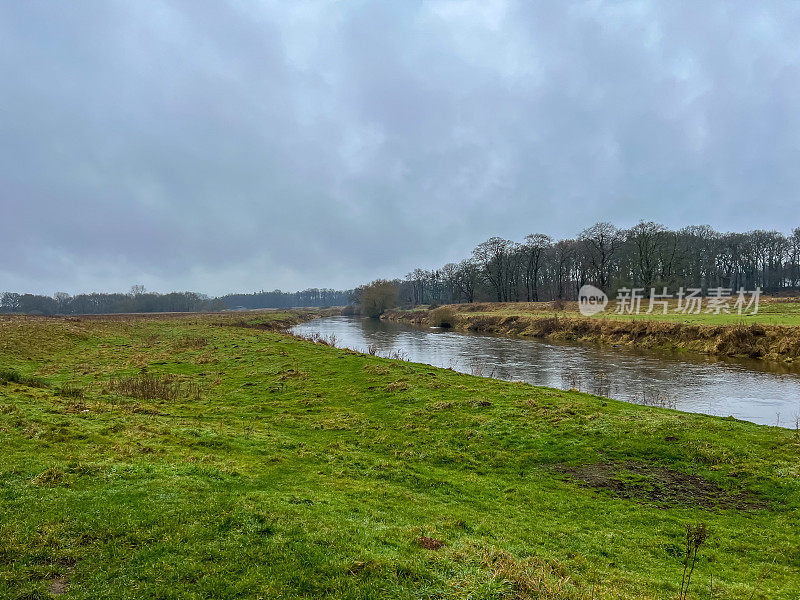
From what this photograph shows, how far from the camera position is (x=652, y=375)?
2555 centimetres

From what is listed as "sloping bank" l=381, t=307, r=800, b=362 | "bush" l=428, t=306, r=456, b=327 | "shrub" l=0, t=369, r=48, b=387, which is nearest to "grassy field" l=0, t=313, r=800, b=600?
"shrub" l=0, t=369, r=48, b=387

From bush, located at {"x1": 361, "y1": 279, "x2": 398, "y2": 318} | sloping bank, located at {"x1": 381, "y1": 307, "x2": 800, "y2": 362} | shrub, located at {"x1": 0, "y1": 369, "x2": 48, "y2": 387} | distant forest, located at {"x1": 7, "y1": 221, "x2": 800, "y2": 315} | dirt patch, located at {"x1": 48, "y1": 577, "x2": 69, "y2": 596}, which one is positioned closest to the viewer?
dirt patch, located at {"x1": 48, "y1": 577, "x2": 69, "y2": 596}

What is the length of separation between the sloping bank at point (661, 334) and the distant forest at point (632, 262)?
25146 millimetres

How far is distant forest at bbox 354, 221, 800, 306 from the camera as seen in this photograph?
236ft

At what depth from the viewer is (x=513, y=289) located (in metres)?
99.1

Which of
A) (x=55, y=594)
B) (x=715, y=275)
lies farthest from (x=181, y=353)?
(x=715, y=275)

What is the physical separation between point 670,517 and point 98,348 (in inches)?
1567

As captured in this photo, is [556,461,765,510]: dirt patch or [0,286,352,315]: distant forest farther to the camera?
[0,286,352,315]: distant forest

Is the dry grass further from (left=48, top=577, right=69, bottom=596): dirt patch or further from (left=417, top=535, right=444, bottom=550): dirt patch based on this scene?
(left=417, top=535, right=444, bottom=550): dirt patch

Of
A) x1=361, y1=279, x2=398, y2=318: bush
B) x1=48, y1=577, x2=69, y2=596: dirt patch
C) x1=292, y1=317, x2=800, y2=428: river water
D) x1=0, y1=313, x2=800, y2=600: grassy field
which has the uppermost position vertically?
x1=361, y1=279, x2=398, y2=318: bush

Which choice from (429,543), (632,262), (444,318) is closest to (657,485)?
(429,543)

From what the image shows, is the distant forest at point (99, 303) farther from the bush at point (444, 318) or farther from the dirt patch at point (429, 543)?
the dirt patch at point (429, 543)

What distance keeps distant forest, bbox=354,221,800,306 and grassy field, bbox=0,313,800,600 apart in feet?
215

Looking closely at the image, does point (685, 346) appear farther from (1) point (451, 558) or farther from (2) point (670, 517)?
(1) point (451, 558)
